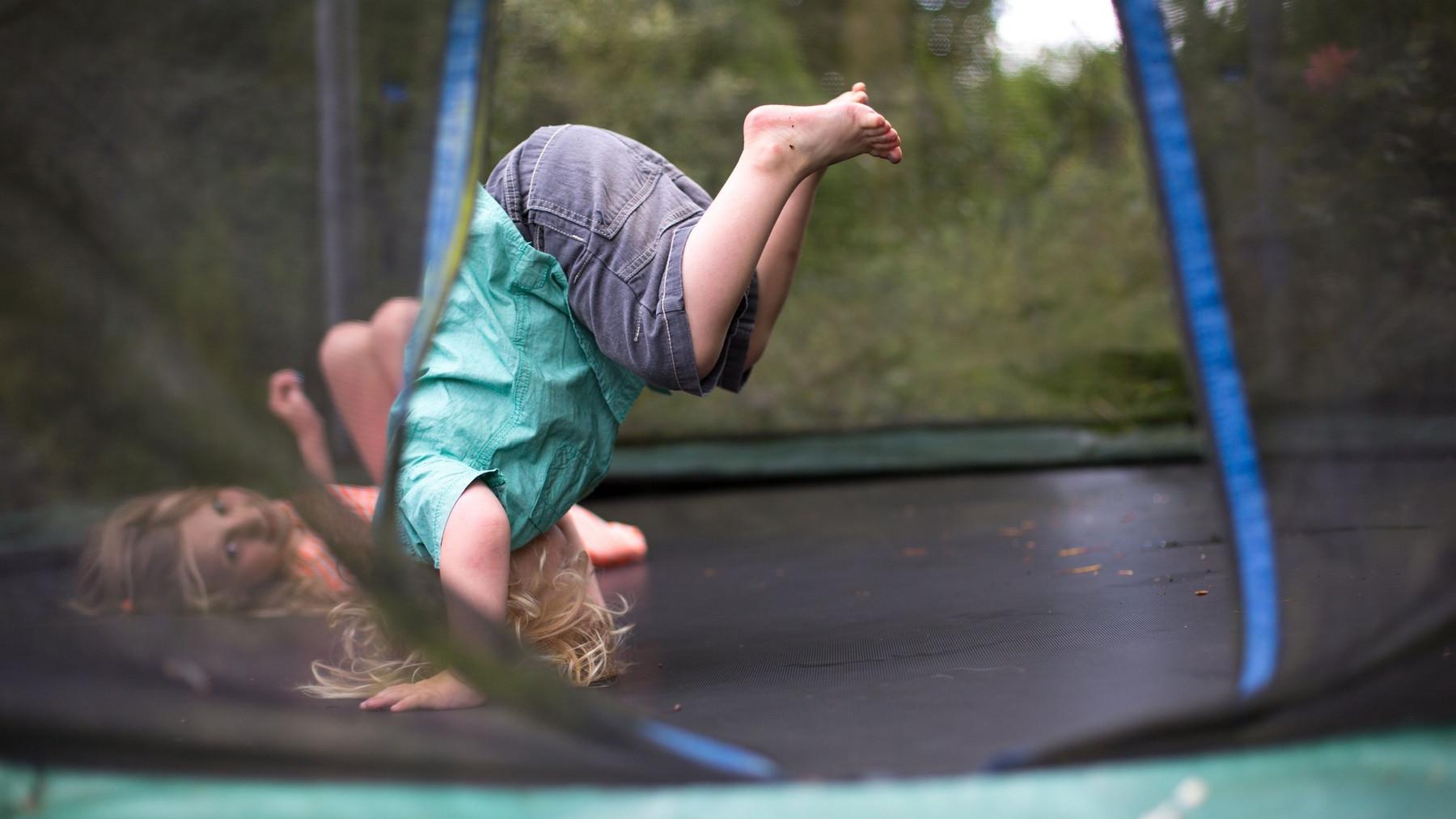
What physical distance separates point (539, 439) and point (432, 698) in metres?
0.23

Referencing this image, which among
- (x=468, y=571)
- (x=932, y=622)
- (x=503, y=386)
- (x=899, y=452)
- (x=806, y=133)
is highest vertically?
(x=806, y=133)

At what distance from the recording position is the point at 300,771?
0.76m

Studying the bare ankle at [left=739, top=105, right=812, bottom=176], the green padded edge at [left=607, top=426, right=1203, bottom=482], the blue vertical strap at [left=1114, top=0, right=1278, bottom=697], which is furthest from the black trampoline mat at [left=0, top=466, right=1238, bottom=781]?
the green padded edge at [left=607, top=426, right=1203, bottom=482]

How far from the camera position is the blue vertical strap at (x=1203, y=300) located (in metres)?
0.83

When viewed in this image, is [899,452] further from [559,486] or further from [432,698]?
[432,698]

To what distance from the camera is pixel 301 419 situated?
80 cm

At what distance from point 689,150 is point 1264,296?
203 centimetres

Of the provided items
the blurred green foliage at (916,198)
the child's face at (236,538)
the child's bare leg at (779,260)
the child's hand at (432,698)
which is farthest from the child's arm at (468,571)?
the blurred green foliage at (916,198)

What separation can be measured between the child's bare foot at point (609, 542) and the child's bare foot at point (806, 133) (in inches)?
35.6

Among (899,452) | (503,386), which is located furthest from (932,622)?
(899,452)

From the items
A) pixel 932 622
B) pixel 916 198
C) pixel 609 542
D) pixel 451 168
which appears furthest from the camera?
pixel 916 198

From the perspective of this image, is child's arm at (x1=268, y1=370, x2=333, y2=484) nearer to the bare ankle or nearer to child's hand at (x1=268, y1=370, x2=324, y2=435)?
child's hand at (x1=268, y1=370, x2=324, y2=435)

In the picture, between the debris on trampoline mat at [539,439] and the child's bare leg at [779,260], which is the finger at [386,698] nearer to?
the debris on trampoline mat at [539,439]

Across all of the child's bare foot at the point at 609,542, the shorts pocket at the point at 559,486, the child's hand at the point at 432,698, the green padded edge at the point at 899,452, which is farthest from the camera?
the green padded edge at the point at 899,452
